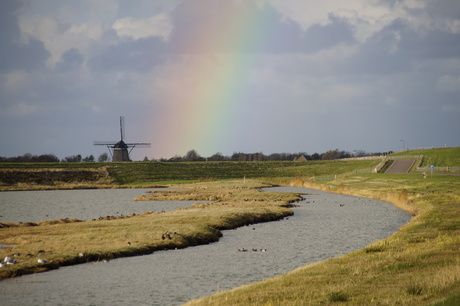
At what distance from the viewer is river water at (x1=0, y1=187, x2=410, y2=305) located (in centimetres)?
2136

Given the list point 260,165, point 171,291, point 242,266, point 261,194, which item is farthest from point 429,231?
point 260,165

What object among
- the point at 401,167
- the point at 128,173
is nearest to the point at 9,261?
the point at 401,167

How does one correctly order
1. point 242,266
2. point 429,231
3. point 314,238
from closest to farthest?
point 242,266 → point 429,231 → point 314,238

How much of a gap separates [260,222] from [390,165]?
98.6m

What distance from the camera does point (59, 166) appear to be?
154375 millimetres

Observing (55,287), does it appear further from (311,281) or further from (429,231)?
(429,231)

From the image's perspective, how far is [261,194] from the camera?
8044 cm

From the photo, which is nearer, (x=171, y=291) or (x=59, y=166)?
(x=171, y=291)

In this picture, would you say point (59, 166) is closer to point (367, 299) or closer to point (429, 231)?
Result: point (429, 231)

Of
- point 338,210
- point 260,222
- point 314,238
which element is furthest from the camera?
point 338,210

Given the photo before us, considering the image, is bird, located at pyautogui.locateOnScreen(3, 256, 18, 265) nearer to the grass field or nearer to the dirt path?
the grass field

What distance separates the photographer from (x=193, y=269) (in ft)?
87.6

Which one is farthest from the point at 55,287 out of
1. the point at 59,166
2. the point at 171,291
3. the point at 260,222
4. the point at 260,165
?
the point at 260,165

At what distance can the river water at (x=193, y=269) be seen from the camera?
21.4 metres
